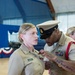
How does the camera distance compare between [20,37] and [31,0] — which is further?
[31,0]

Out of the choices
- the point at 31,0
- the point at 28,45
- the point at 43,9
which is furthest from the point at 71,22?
the point at 28,45

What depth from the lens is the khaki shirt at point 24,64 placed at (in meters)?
1.69

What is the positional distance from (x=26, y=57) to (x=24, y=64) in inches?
2.8

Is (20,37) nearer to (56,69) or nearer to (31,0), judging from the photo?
(56,69)

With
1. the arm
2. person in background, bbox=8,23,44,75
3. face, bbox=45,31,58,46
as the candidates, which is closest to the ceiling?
person in background, bbox=8,23,44,75

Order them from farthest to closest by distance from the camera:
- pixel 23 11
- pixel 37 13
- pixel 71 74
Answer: pixel 37 13 < pixel 23 11 < pixel 71 74

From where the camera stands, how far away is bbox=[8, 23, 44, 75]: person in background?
1693 millimetres

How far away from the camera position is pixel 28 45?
5.96 feet

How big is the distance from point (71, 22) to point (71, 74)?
491 inches

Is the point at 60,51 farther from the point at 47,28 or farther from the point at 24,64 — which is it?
the point at 24,64

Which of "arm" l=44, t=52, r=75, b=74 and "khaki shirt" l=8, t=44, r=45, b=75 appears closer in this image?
"arm" l=44, t=52, r=75, b=74

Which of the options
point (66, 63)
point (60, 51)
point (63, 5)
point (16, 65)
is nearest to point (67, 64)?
point (66, 63)

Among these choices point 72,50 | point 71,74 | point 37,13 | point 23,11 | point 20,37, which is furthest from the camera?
point 37,13

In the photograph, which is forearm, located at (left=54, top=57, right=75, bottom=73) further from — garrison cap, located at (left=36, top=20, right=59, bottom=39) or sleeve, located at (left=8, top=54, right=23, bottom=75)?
sleeve, located at (left=8, top=54, right=23, bottom=75)
